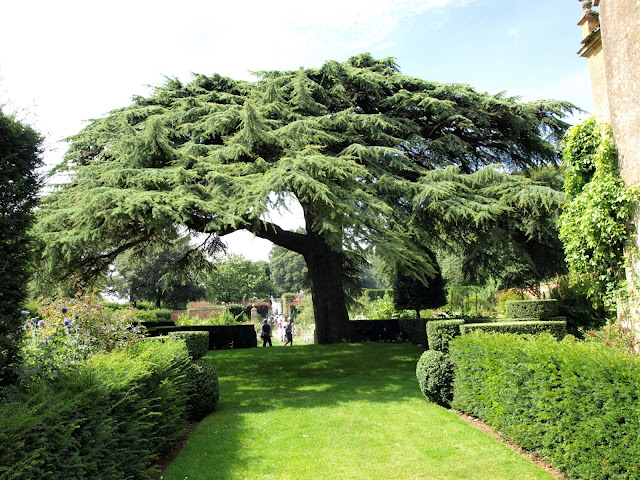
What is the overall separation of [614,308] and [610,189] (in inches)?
94.8

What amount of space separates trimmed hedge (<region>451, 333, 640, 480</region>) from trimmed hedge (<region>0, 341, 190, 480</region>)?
4.62 metres

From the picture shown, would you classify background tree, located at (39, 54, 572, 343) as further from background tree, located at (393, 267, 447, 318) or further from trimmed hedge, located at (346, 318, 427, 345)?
background tree, located at (393, 267, 447, 318)

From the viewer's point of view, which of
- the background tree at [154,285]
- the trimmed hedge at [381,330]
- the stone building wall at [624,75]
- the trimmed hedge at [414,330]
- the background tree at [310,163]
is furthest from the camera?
the background tree at [154,285]

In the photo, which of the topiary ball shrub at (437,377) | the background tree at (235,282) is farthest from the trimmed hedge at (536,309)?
the background tree at (235,282)

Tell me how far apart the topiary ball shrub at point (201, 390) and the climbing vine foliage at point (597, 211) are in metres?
7.98

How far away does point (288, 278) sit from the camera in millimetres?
78438

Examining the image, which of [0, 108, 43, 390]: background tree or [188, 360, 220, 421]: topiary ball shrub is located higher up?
[0, 108, 43, 390]: background tree

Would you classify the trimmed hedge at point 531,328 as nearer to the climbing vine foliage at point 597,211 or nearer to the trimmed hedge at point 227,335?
the climbing vine foliage at point 597,211

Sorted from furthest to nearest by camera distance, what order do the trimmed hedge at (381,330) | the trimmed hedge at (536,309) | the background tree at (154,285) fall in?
1. the background tree at (154,285)
2. the trimmed hedge at (381,330)
3. the trimmed hedge at (536,309)

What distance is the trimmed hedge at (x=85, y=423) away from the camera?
324 cm

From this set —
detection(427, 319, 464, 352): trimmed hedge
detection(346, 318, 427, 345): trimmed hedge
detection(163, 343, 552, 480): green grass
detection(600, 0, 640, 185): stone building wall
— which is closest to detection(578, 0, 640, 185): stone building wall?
detection(600, 0, 640, 185): stone building wall

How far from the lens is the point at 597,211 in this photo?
9367mm

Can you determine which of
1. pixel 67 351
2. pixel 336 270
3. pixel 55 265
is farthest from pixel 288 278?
pixel 67 351

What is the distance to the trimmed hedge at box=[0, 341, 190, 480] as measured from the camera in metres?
3.24
